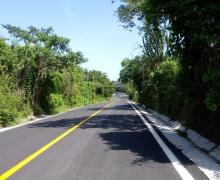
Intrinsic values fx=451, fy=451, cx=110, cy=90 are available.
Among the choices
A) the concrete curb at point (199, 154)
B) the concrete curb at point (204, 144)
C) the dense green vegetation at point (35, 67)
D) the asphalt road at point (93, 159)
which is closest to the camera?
the asphalt road at point (93, 159)

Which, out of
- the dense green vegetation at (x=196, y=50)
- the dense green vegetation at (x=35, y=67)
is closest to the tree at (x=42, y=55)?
the dense green vegetation at (x=35, y=67)

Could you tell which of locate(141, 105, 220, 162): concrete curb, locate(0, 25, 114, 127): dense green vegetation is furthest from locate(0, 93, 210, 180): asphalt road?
locate(0, 25, 114, 127): dense green vegetation

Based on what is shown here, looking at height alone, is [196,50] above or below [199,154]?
above

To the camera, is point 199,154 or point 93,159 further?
point 199,154

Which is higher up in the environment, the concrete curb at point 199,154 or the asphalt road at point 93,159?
the asphalt road at point 93,159

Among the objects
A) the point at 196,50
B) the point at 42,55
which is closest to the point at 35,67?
the point at 42,55

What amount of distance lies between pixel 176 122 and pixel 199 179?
571 inches

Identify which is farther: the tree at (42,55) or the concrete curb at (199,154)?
the tree at (42,55)

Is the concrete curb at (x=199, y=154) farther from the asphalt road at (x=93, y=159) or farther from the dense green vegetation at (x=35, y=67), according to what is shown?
the dense green vegetation at (x=35, y=67)

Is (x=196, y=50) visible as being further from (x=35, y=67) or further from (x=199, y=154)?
(x=35, y=67)

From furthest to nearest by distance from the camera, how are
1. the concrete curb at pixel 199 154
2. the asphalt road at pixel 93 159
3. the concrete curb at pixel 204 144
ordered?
the concrete curb at pixel 204 144 → the concrete curb at pixel 199 154 → the asphalt road at pixel 93 159

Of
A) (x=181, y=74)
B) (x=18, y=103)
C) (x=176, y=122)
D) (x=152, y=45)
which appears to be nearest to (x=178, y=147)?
(x=181, y=74)

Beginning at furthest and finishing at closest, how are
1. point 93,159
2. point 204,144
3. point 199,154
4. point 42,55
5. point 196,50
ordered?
point 42,55
point 196,50
point 204,144
point 199,154
point 93,159

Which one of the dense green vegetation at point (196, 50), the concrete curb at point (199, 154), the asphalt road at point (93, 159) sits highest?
the dense green vegetation at point (196, 50)
